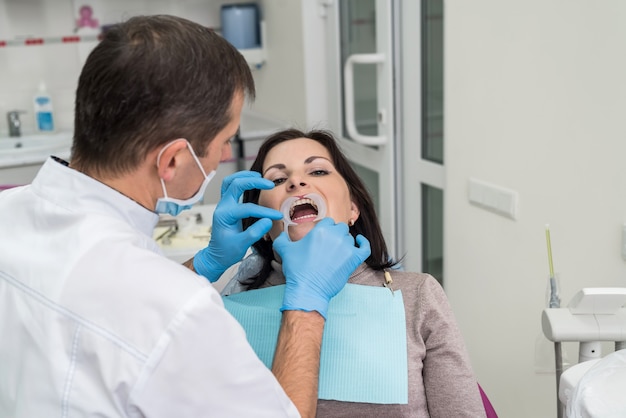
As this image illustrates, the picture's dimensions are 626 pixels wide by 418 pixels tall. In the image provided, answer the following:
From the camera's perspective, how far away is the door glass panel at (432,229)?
9.15 ft

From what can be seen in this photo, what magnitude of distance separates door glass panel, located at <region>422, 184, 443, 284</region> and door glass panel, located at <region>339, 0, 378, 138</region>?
41 centimetres

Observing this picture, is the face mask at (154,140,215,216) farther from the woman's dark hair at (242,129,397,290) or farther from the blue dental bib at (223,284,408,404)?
the woman's dark hair at (242,129,397,290)

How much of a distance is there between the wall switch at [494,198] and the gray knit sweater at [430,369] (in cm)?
65

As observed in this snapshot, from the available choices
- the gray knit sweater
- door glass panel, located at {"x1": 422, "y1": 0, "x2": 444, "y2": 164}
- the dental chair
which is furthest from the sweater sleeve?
door glass panel, located at {"x1": 422, "y1": 0, "x2": 444, "y2": 164}

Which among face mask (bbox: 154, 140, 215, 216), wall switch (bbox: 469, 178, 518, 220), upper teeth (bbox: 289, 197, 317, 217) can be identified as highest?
face mask (bbox: 154, 140, 215, 216)

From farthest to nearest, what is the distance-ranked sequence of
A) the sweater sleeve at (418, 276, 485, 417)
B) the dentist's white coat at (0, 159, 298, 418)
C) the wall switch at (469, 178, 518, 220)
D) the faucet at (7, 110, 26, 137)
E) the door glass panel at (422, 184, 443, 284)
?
1. the faucet at (7, 110, 26, 137)
2. the door glass panel at (422, 184, 443, 284)
3. the wall switch at (469, 178, 518, 220)
4. the sweater sleeve at (418, 276, 485, 417)
5. the dentist's white coat at (0, 159, 298, 418)

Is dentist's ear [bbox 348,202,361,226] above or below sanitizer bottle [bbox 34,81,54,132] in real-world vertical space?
below

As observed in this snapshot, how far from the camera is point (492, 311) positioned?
235 cm

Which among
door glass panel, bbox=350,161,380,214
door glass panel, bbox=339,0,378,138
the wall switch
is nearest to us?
the wall switch

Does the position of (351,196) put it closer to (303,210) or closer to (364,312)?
(303,210)

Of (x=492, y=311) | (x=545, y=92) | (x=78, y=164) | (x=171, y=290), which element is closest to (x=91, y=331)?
(x=171, y=290)

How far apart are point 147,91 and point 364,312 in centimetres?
75

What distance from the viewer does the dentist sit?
3.22ft

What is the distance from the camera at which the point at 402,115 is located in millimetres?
2873
